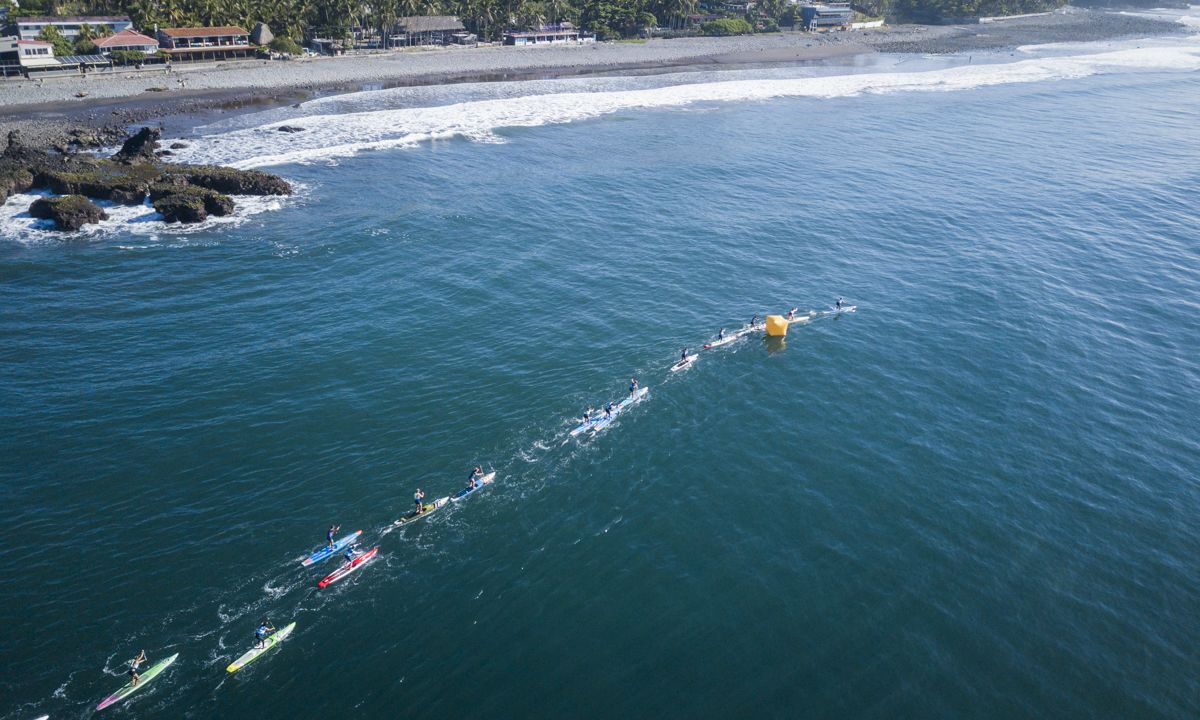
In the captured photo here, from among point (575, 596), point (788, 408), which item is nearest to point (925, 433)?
point (788, 408)

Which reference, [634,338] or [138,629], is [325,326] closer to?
[634,338]

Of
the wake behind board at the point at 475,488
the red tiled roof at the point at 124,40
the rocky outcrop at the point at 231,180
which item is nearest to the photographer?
the wake behind board at the point at 475,488

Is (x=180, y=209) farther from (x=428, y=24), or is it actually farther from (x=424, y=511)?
(x=428, y=24)

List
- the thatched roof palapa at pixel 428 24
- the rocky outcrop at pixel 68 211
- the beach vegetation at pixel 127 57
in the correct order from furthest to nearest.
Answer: the thatched roof palapa at pixel 428 24 < the beach vegetation at pixel 127 57 < the rocky outcrop at pixel 68 211

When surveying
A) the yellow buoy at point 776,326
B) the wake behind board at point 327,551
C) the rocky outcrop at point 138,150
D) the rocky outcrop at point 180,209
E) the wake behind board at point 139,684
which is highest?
the rocky outcrop at point 138,150

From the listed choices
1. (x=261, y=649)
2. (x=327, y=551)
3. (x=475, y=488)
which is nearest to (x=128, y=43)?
(x=475, y=488)

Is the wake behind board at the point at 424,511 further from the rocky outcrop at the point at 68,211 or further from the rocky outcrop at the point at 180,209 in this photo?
the rocky outcrop at the point at 68,211

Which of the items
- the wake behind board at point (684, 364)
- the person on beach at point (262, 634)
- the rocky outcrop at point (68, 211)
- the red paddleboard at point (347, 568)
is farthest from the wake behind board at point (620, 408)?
the rocky outcrop at point (68, 211)

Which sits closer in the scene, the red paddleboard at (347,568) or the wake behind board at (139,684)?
the wake behind board at (139,684)
